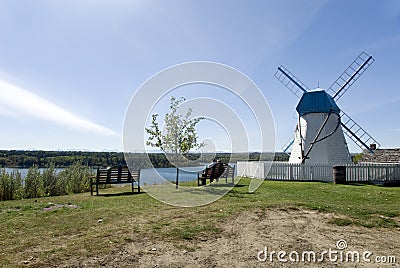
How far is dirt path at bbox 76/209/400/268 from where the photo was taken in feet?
13.3

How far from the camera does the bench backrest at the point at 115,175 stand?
39.1 feet

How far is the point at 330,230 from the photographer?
571 centimetres

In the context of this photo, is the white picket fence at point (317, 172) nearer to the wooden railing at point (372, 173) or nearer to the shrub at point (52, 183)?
the wooden railing at point (372, 173)

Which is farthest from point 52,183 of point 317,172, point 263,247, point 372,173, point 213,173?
point 372,173

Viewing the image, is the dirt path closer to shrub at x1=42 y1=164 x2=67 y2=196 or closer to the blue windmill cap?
shrub at x1=42 y1=164 x2=67 y2=196

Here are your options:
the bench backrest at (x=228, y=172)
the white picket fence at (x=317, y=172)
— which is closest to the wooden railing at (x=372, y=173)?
the white picket fence at (x=317, y=172)

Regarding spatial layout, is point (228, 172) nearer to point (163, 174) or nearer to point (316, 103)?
point (163, 174)

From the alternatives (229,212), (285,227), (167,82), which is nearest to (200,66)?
(167,82)

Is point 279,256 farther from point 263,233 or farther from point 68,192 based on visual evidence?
point 68,192

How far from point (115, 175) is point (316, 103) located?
59.9ft

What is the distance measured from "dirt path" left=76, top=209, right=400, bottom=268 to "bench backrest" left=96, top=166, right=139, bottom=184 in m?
7.08

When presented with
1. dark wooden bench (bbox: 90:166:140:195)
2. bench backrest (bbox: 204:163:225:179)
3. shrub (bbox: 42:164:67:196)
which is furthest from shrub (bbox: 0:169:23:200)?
bench backrest (bbox: 204:163:225:179)

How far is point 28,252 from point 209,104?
9583mm

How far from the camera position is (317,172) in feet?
64.1
